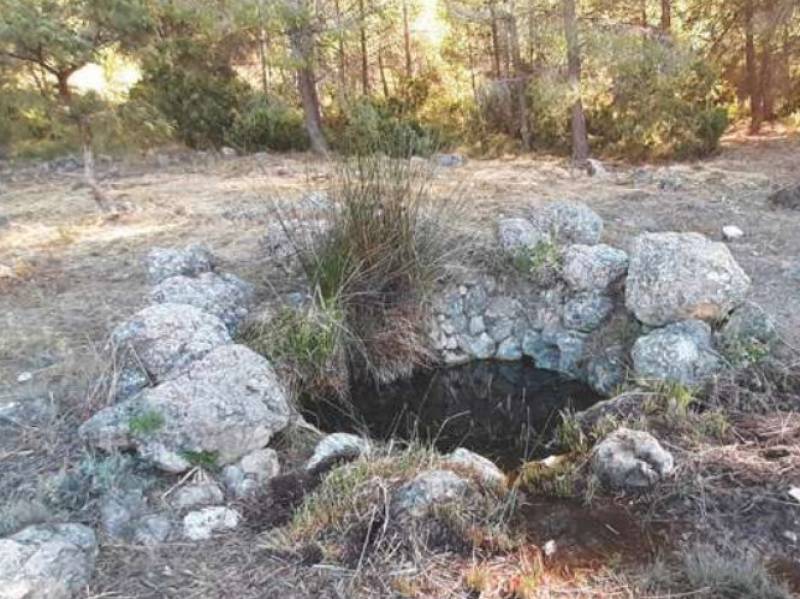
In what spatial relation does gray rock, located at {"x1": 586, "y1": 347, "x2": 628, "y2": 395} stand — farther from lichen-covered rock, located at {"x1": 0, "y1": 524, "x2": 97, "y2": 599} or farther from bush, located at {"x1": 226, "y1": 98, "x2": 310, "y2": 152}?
bush, located at {"x1": 226, "y1": 98, "x2": 310, "y2": 152}

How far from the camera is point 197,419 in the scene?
2131 millimetres

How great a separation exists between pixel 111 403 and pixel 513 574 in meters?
1.41

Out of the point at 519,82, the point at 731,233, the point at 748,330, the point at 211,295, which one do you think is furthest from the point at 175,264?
the point at 519,82

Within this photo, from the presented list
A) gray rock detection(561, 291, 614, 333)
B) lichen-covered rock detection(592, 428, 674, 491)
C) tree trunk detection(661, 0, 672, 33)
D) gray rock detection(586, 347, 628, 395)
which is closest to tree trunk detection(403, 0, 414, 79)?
tree trunk detection(661, 0, 672, 33)

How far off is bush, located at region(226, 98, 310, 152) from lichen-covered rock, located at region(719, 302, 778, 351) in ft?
20.1

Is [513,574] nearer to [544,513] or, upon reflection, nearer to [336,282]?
[544,513]

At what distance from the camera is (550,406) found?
117 inches

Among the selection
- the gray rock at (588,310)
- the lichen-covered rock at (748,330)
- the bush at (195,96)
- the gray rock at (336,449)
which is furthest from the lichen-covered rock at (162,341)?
the bush at (195,96)

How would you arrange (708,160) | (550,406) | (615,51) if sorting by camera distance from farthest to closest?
(708,160) < (615,51) < (550,406)

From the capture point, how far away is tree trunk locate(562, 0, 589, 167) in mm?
5640

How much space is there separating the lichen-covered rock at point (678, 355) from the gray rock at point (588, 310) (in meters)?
0.37

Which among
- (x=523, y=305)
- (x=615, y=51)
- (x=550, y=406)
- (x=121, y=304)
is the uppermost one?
(x=615, y=51)

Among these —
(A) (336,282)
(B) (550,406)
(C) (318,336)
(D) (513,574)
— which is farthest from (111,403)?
(B) (550,406)

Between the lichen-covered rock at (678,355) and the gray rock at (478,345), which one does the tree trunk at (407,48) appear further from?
the lichen-covered rock at (678,355)
